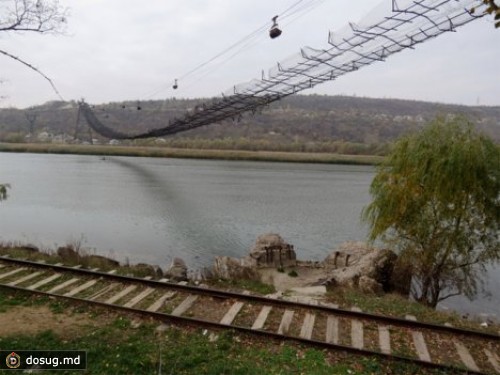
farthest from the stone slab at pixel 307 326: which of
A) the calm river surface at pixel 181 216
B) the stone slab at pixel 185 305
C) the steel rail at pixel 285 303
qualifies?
the calm river surface at pixel 181 216

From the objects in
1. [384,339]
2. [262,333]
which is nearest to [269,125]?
[384,339]

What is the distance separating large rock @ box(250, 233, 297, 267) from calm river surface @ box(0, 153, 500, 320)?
2.16 m

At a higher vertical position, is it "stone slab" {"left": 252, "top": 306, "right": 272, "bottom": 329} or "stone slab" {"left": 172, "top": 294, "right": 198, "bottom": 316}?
"stone slab" {"left": 172, "top": 294, "right": 198, "bottom": 316}

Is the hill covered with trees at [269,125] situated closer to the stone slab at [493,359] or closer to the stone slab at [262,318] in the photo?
the stone slab at [262,318]

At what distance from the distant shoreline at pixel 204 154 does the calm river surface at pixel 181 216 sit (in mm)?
33826

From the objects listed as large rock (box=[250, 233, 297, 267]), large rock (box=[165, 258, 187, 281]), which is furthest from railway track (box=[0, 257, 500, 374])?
large rock (box=[250, 233, 297, 267])

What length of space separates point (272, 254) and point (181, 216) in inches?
478

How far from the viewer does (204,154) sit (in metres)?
87.6

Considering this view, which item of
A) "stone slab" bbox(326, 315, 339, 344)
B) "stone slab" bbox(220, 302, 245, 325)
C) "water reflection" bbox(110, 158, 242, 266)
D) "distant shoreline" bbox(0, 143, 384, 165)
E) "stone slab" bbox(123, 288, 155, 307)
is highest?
"distant shoreline" bbox(0, 143, 384, 165)

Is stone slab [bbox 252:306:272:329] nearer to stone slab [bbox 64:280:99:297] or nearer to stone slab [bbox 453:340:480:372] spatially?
stone slab [bbox 453:340:480:372]

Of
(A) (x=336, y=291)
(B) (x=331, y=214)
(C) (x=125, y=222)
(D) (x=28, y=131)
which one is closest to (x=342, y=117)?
(D) (x=28, y=131)

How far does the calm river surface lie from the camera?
63.1ft

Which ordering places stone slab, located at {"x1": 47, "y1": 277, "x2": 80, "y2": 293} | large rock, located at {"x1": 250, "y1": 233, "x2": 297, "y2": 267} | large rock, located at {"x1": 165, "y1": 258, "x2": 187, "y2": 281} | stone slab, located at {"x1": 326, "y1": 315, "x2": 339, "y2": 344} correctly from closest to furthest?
stone slab, located at {"x1": 326, "y1": 315, "x2": 339, "y2": 344}
stone slab, located at {"x1": 47, "y1": 277, "x2": 80, "y2": 293}
large rock, located at {"x1": 165, "y1": 258, "x2": 187, "y2": 281}
large rock, located at {"x1": 250, "y1": 233, "x2": 297, "y2": 267}

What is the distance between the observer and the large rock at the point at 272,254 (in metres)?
16.1
